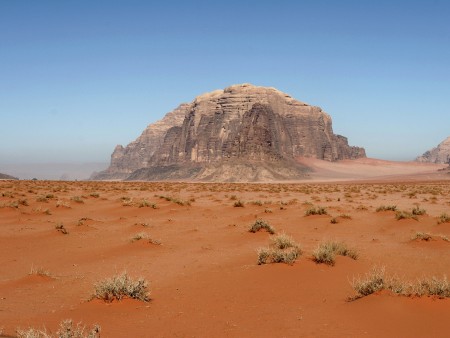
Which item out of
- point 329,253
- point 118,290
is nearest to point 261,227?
point 329,253

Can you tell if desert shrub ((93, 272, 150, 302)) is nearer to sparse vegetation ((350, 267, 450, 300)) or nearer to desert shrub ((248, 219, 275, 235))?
sparse vegetation ((350, 267, 450, 300))

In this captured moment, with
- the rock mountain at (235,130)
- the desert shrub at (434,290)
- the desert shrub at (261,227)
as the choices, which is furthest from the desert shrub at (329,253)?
the rock mountain at (235,130)

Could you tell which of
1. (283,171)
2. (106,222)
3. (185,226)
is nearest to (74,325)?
(185,226)

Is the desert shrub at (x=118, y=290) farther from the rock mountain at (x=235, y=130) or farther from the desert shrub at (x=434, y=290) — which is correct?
the rock mountain at (x=235, y=130)

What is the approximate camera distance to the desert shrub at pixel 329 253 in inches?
376

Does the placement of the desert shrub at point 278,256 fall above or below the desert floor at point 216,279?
above

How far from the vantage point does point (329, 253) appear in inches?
377

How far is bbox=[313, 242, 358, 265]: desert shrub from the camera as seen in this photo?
9.55 m

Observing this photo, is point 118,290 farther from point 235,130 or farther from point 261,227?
point 235,130

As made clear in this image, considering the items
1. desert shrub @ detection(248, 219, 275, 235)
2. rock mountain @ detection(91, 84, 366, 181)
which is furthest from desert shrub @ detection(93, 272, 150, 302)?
rock mountain @ detection(91, 84, 366, 181)

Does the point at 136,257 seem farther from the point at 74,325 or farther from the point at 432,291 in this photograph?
the point at 432,291

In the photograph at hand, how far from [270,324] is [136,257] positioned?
6.69 meters

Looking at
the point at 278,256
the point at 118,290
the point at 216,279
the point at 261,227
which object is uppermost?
the point at 278,256

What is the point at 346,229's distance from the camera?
17406 mm
